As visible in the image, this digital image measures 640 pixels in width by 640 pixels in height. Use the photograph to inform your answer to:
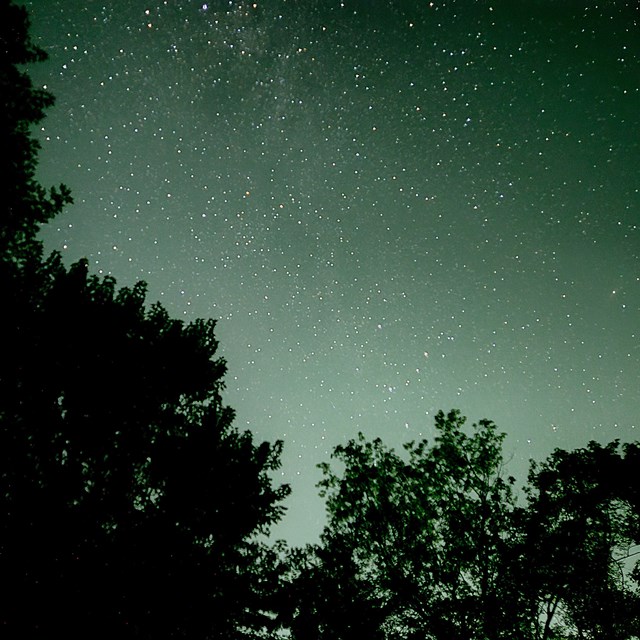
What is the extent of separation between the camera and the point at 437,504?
12.6 meters

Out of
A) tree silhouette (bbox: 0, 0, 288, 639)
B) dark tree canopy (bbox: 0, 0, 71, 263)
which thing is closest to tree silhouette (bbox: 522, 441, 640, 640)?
tree silhouette (bbox: 0, 0, 288, 639)

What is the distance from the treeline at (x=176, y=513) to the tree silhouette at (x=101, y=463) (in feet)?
0.09

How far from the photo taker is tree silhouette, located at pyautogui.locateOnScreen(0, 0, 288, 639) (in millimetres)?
6438

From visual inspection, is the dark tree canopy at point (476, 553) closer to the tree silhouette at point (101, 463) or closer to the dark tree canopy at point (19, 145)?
the tree silhouette at point (101, 463)

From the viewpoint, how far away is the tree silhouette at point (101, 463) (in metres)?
6.44

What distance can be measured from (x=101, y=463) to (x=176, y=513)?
72.8 inches

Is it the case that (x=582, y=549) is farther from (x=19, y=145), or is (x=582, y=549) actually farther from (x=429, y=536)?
(x=19, y=145)

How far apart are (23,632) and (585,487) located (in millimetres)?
14909

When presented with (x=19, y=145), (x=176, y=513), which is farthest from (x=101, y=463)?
(x=19, y=145)

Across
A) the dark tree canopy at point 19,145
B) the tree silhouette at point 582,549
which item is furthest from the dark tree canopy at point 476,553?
the dark tree canopy at point 19,145

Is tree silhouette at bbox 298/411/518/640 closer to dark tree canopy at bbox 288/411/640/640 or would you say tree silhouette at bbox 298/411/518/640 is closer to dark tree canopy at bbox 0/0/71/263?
dark tree canopy at bbox 288/411/640/640

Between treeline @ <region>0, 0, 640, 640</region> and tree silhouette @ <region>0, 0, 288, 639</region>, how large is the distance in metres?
0.03

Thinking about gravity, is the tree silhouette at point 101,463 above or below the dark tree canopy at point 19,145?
below

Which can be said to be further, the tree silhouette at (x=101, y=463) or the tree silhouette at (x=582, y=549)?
the tree silhouette at (x=582, y=549)
